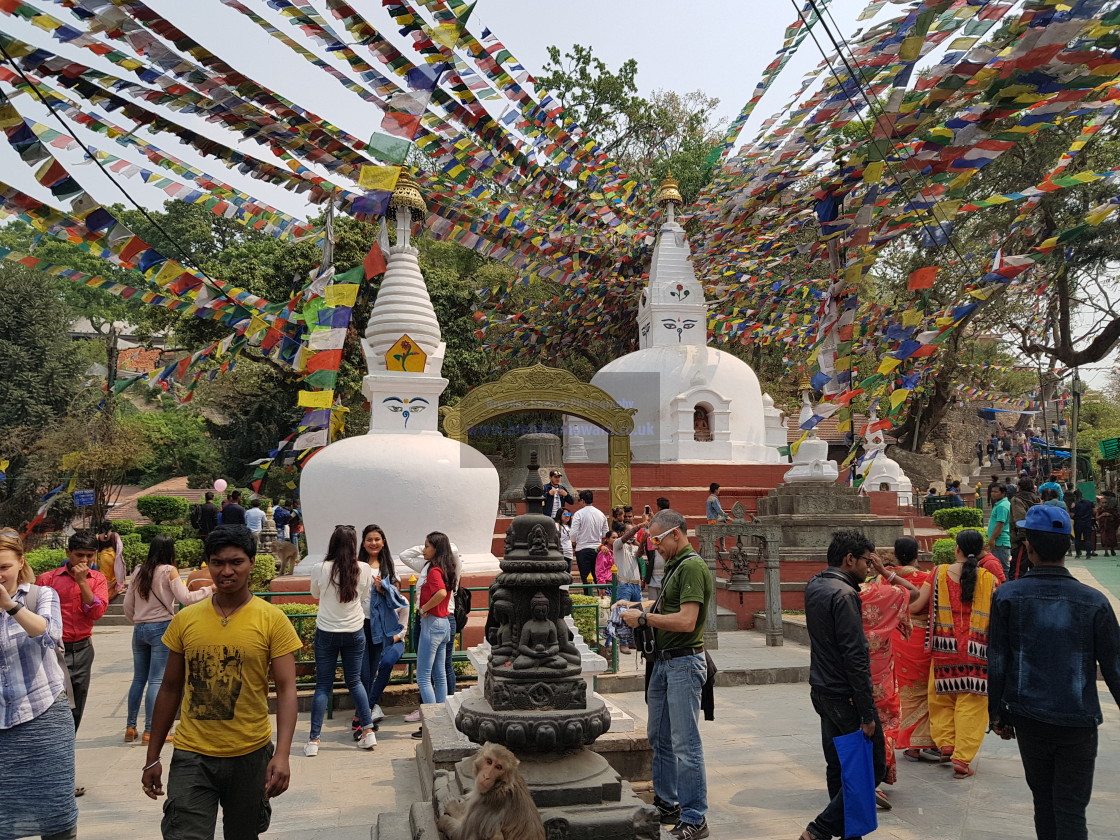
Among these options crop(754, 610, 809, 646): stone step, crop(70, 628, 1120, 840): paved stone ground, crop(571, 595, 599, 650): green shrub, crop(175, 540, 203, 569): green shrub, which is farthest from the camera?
crop(175, 540, 203, 569): green shrub

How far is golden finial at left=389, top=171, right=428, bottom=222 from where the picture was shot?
11.9 m

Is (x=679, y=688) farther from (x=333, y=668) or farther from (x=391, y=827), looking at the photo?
(x=333, y=668)

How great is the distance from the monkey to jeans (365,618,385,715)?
11.9ft

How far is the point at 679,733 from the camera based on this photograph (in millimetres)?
4363

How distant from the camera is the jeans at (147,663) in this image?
6.46 metres

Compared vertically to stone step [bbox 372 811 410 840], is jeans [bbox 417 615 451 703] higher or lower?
higher

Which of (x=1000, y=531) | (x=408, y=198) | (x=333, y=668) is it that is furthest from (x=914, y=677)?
(x=408, y=198)

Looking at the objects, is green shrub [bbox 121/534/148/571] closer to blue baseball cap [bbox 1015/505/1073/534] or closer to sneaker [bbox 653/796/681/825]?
Answer: sneaker [bbox 653/796/681/825]

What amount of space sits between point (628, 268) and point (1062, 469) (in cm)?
2046

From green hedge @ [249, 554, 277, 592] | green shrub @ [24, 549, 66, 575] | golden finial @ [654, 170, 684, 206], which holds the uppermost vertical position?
golden finial @ [654, 170, 684, 206]

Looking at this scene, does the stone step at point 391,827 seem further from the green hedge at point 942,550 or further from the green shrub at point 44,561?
the green shrub at point 44,561

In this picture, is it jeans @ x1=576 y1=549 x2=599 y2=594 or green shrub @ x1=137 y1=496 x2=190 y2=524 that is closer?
jeans @ x1=576 y1=549 x2=599 y2=594

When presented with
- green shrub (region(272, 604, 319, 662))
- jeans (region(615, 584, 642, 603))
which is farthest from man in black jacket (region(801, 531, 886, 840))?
jeans (region(615, 584, 642, 603))

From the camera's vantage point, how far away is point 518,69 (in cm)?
1216
